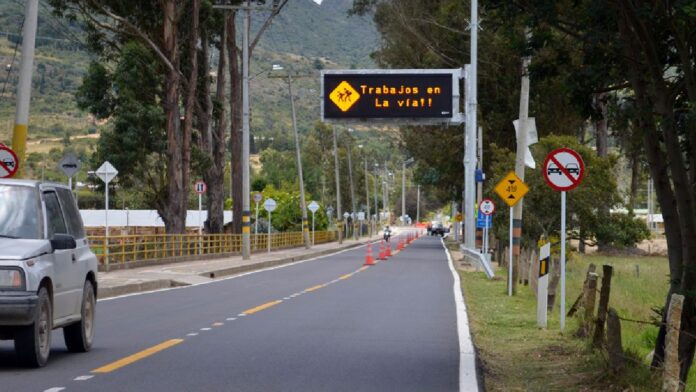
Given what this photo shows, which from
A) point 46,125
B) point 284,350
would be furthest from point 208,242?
point 46,125

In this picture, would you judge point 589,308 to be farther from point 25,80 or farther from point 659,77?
point 25,80

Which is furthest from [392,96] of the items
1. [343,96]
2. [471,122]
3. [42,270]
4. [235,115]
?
[42,270]

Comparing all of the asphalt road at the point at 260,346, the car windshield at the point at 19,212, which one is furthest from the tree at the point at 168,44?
the car windshield at the point at 19,212

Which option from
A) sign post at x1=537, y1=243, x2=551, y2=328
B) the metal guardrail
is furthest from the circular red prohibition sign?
the metal guardrail

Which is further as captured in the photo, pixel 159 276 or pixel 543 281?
pixel 159 276

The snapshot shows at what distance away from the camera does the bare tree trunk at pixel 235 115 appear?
60344 millimetres

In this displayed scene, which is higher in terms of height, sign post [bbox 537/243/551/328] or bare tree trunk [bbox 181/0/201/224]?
bare tree trunk [bbox 181/0/201/224]

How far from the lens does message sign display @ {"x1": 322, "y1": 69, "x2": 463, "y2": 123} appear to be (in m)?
42.4

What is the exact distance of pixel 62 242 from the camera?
12164 millimetres

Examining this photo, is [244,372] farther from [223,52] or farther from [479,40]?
[223,52]

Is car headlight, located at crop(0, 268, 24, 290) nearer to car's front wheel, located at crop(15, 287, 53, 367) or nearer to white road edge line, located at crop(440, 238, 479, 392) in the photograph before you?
car's front wheel, located at crop(15, 287, 53, 367)

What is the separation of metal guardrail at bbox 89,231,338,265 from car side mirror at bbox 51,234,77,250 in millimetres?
19866

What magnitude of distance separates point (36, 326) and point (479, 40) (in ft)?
133

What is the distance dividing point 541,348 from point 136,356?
5122 mm
